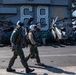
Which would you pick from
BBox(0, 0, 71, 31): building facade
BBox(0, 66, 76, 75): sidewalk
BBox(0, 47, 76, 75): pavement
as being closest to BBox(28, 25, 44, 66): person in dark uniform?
BBox(0, 47, 76, 75): pavement

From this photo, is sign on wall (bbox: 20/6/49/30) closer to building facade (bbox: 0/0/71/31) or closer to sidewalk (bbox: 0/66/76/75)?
building facade (bbox: 0/0/71/31)

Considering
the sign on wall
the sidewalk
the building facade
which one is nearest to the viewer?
the sidewalk

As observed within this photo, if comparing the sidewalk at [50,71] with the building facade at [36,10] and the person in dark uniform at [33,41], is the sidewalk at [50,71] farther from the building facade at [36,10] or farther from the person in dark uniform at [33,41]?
the building facade at [36,10]

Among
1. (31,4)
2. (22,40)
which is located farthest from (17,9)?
(22,40)

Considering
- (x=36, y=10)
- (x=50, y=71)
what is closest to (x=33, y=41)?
(x=50, y=71)

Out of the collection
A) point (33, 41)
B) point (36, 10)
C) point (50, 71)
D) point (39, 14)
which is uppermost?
point (36, 10)

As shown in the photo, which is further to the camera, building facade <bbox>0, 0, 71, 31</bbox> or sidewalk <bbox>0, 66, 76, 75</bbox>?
building facade <bbox>0, 0, 71, 31</bbox>

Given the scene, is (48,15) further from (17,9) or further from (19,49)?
(19,49)

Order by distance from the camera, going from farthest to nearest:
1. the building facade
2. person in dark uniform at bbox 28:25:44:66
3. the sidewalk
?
the building facade < person in dark uniform at bbox 28:25:44:66 < the sidewalk

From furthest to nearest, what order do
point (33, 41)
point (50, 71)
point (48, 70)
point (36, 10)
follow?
point (36, 10)
point (33, 41)
point (48, 70)
point (50, 71)

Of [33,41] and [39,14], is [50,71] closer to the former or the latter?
[33,41]

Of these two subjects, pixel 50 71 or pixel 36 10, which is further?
pixel 36 10

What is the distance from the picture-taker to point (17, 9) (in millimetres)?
24562

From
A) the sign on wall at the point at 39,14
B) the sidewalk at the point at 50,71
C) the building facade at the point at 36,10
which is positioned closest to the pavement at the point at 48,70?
the sidewalk at the point at 50,71
